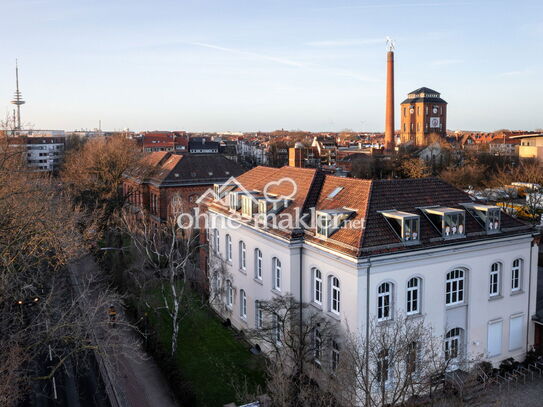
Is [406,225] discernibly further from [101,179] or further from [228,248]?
[101,179]

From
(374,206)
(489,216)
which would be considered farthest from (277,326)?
(489,216)

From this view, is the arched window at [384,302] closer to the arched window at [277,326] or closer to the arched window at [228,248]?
the arched window at [277,326]

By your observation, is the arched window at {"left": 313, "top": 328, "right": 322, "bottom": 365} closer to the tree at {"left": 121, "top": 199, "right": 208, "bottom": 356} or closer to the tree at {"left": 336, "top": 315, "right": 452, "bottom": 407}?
the tree at {"left": 336, "top": 315, "right": 452, "bottom": 407}

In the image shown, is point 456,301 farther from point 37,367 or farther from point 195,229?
point 195,229

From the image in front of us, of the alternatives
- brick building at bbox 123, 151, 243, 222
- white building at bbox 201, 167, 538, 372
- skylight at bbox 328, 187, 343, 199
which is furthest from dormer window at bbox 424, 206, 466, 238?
→ brick building at bbox 123, 151, 243, 222

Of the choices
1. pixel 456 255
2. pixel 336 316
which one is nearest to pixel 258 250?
pixel 336 316

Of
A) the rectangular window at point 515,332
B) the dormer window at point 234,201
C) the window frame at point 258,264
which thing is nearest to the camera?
the rectangular window at point 515,332

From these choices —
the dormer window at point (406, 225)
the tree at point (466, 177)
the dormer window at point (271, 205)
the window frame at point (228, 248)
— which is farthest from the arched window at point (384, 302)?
the tree at point (466, 177)
